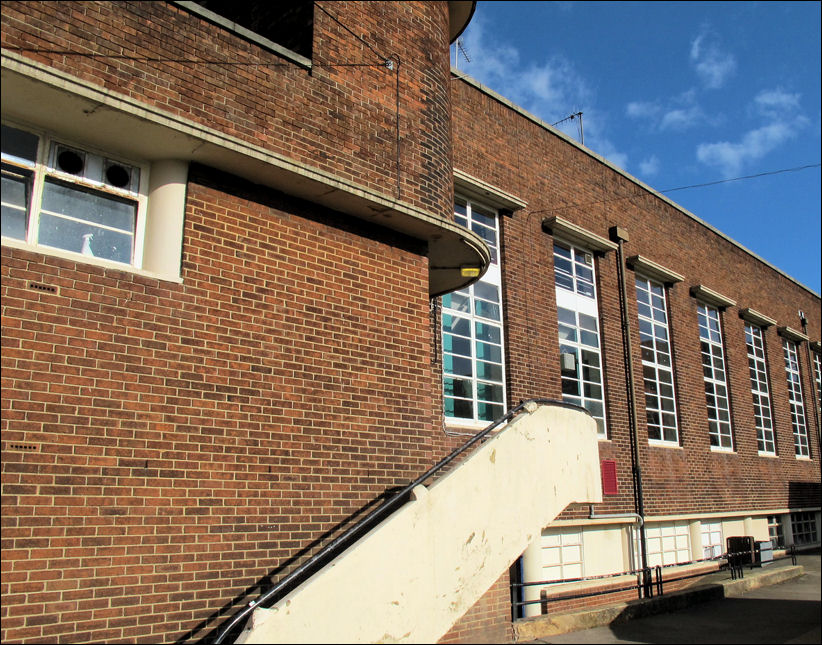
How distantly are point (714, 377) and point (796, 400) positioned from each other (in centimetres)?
662

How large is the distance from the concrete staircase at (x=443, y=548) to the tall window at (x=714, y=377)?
1093cm

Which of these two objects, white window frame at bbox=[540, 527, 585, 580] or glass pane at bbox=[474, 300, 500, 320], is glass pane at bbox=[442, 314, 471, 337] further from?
white window frame at bbox=[540, 527, 585, 580]

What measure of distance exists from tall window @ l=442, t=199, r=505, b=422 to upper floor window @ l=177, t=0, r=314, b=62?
4.53 m

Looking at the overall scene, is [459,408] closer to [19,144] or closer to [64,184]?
[64,184]

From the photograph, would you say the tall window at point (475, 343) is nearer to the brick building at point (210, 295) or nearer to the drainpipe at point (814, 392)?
the brick building at point (210, 295)

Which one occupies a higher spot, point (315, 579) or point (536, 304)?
point (536, 304)

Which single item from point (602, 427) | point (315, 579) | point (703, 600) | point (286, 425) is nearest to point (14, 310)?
point (286, 425)

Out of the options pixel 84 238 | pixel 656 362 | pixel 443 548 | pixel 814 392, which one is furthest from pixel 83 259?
pixel 814 392

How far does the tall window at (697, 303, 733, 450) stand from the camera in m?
18.0

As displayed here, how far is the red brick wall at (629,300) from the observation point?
12562 mm

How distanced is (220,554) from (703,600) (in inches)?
406

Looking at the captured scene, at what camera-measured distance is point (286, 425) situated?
6.59m

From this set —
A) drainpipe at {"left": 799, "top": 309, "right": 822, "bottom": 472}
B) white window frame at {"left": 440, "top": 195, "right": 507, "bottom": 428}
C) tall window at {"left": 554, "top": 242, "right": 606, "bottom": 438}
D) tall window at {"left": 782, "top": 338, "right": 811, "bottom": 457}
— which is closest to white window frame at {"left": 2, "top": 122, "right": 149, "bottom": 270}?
white window frame at {"left": 440, "top": 195, "right": 507, "bottom": 428}

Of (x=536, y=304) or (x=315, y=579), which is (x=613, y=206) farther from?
(x=315, y=579)
